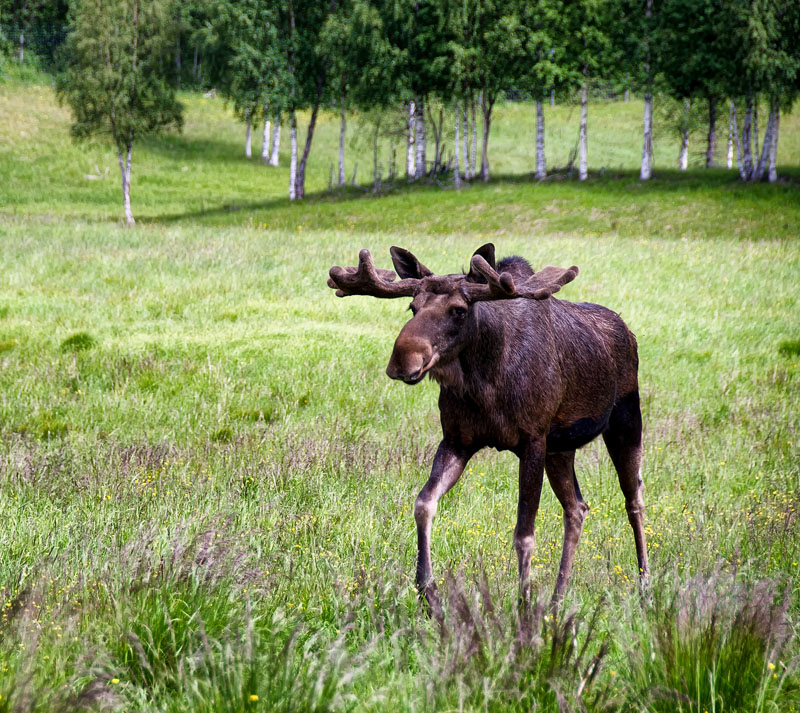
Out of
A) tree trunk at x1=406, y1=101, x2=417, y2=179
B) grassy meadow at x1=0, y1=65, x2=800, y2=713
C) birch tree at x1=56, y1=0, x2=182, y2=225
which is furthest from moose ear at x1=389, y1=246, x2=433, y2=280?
tree trunk at x1=406, y1=101, x2=417, y2=179

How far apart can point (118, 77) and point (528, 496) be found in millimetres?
40668

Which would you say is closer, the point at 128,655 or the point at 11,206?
the point at 128,655

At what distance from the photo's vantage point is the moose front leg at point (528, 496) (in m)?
4.00

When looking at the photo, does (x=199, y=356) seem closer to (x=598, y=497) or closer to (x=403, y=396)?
(x=403, y=396)

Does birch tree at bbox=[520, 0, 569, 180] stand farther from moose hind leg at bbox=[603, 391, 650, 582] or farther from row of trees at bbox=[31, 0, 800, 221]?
moose hind leg at bbox=[603, 391, 650, 582]

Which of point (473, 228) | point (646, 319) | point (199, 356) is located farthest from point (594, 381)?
point (473, 228)

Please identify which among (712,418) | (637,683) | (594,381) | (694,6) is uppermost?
(694,6)

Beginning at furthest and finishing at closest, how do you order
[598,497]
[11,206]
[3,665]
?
[11,206], [598,497], [3,665]

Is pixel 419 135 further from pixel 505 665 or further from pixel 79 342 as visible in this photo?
pixel 505 665

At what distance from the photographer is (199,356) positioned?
10453 mm

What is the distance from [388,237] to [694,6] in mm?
23866

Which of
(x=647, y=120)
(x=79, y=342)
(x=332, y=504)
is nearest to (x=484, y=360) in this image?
(x=332, y=504)

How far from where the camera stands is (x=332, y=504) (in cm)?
560

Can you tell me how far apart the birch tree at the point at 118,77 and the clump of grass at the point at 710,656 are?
3919cm
